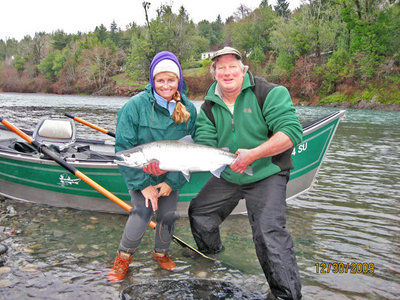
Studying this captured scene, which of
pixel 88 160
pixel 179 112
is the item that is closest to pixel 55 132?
pixel 88 160

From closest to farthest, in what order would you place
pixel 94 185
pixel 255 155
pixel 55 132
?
pixel 255 155, pixel 94 185, pixel 55 132

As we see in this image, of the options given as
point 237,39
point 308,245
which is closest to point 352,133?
point 308,245

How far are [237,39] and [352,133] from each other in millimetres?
75786

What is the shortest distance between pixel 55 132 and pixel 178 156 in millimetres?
5377

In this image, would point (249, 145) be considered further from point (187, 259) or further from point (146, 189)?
point (187, 259)

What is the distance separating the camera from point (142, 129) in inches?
150

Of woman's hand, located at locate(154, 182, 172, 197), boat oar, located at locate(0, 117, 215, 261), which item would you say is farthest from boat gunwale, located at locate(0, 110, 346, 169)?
woman's hand, located at locate(154, 182, 172, 197)

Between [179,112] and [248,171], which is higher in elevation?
[179,112]

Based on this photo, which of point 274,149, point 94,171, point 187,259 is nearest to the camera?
point 274,149

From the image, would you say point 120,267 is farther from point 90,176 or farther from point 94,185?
point 90,176

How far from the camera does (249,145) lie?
12.0 ft
